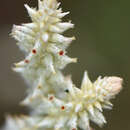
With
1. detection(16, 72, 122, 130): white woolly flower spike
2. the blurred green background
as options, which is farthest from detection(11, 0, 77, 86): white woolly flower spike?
the blurred green background

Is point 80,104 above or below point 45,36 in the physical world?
below

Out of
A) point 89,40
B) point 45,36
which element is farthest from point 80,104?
point 89,40

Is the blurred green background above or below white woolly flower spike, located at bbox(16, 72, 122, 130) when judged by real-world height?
above

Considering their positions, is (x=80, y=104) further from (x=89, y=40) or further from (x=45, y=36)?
(x=89, y=40)

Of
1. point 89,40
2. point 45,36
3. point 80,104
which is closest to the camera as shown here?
point 45,36

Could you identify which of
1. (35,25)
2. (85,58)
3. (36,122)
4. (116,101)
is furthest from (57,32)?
(85,58)

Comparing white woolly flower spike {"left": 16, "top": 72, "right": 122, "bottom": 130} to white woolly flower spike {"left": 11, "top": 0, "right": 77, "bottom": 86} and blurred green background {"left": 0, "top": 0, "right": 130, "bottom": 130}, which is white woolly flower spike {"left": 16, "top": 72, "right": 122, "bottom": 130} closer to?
white woolly flower spike {"left": 11, "top": 0, "right": 77, "bottom": 86}

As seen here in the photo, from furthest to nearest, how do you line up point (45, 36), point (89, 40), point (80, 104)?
point (89, 40)
point (80, 104)
point (45, 36)
